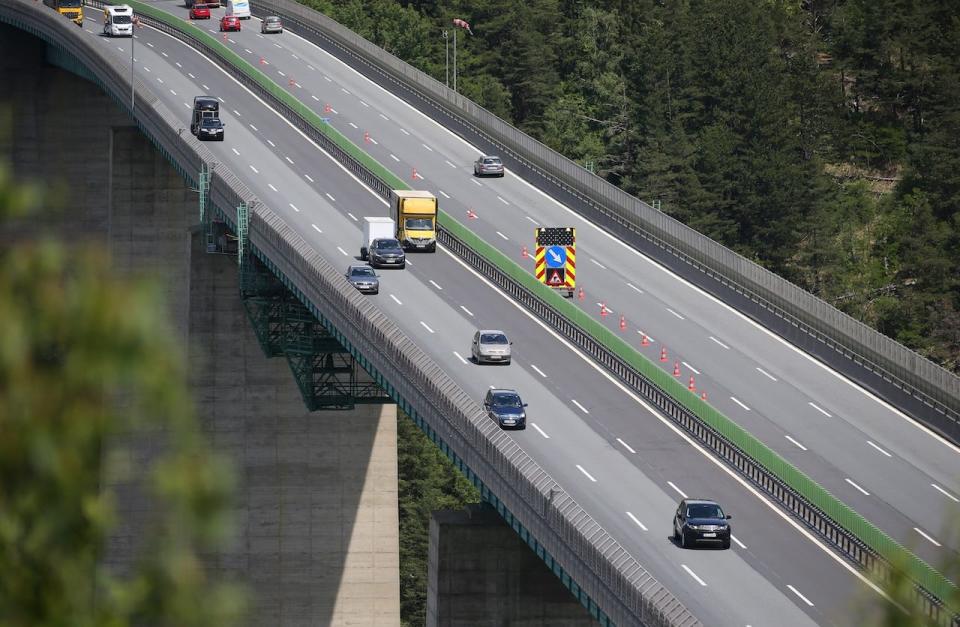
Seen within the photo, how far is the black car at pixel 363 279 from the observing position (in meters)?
67.1

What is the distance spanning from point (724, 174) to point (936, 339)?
105ft

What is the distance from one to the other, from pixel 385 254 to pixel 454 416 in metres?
27.6

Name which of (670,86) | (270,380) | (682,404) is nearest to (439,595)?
(682,404)

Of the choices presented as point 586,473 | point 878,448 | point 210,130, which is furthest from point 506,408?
point 210,130

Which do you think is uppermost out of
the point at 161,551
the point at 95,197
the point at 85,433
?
the point at 85,433

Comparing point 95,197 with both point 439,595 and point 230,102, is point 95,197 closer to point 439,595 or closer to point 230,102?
point 230,102

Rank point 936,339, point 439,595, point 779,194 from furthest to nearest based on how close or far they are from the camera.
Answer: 1. point 779,194
2. point 936,339
3. point 439,595

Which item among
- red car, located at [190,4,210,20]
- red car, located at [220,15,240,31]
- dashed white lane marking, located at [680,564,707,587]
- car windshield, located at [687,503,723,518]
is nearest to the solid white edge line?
car windshield, located at [687,503,723,518]

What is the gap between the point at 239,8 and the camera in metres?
139

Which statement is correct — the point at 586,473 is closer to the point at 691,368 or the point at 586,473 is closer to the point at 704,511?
the point at 704,511

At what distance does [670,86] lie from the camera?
469 ft

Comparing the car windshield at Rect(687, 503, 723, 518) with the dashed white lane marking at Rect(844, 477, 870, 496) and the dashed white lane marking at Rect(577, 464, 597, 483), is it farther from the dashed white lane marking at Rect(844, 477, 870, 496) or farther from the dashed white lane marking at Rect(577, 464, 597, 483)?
the dashed white lane marking at Rect(844, 477, 870, 496)

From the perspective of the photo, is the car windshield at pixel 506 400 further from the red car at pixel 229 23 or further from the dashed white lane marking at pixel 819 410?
the red car at pixel 229 23

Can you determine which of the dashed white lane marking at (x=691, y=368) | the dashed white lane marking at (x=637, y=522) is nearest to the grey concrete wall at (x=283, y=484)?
the dashed white lane marking at (x=691, y=368)
